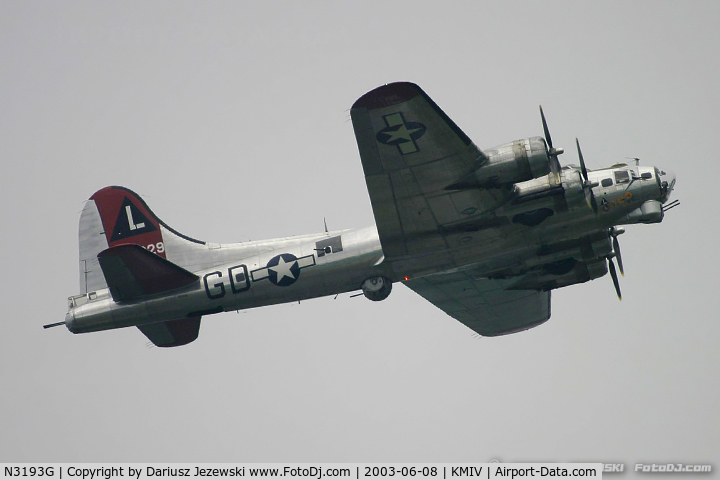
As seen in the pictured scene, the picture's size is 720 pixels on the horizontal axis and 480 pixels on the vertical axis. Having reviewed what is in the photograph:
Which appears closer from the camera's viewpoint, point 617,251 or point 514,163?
point 514,163

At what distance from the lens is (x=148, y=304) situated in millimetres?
23422

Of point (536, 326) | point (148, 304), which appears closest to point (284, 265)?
point (148, 304)

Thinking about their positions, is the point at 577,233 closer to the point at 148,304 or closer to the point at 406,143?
the point at 406,143

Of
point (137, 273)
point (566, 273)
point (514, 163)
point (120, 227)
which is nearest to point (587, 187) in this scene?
point (514, 163)

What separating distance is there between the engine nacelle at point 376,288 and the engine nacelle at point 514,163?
4.50 metres

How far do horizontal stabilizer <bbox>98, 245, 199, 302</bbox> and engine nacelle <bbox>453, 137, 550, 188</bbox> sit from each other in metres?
9.62

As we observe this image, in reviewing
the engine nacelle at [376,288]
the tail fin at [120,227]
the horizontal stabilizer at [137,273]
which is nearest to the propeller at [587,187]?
the engine nacelle at [376,288]

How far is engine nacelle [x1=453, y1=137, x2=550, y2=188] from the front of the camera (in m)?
20.2

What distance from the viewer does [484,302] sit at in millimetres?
27484

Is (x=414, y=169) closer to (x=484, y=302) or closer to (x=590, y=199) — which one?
(x=590, y=199)

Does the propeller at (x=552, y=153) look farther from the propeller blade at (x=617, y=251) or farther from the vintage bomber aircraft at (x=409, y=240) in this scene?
the propeller blade at (x=617, y=251)

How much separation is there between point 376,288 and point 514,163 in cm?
575

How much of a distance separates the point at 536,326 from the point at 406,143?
12.4 metres

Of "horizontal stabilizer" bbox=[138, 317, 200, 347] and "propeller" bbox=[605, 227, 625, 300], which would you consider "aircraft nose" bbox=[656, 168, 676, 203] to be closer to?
"propeller" bbox=[605, 227, 625, 300]
